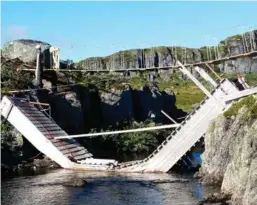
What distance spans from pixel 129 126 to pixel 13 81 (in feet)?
67.4

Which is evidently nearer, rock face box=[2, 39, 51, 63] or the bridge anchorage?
the bridge anchorage

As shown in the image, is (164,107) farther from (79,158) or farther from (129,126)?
(79,158)

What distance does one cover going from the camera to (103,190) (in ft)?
149

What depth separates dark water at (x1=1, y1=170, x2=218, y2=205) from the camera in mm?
40844

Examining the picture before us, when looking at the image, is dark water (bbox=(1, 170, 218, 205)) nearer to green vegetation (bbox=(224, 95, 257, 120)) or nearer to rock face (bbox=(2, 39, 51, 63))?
green vegetation (bbox=(224, 95, 257, 120))

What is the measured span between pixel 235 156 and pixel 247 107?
6.93 metres

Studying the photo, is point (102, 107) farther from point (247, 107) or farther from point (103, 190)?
point (247, 107)

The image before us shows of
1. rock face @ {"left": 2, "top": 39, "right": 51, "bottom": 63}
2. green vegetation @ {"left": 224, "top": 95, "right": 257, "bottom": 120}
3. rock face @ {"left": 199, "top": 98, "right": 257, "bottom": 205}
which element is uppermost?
rock face @ {"left": 2, "top": 39, "right": 51, "bottom": 63}

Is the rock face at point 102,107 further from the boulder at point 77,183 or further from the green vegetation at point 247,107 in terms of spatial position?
the green vegetation at point 247,107

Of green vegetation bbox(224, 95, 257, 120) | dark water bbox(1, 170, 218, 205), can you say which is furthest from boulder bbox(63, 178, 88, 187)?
green vegetation bbox(224, 95, 257, 120)

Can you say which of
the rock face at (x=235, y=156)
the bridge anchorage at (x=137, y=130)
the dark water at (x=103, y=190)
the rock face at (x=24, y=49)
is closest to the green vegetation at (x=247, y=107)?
the rock face at (x=235, y=156)

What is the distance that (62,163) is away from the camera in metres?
60.5

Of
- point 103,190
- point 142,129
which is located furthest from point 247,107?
point 142,129

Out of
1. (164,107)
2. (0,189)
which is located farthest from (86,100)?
(0,189)
